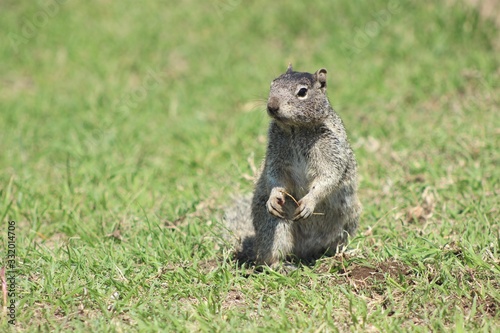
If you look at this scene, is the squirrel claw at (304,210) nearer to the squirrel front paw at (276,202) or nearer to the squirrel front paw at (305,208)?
the squirrel front paw at (305,208)

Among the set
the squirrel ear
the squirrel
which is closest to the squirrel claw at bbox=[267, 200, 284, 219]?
the squirrel

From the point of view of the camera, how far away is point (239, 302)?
372 centimetres

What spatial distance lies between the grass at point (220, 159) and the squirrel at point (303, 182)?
0.73ft

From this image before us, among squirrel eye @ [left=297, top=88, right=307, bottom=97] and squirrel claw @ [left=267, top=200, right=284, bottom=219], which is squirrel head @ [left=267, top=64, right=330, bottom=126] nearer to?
squirrel eye @ [left=297, top=88, right=307, bottom=97]

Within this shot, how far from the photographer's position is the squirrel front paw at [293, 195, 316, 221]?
13.2 ft

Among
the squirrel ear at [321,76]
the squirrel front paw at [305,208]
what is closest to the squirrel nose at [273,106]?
the squirrel ear at [321,76]

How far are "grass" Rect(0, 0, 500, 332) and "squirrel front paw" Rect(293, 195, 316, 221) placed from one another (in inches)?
13.2

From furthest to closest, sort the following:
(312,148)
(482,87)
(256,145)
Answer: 1. (482,87)
2. (256,145)
3. (312,148)

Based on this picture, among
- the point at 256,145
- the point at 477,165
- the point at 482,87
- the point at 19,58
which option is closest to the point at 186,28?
the point at 19,58

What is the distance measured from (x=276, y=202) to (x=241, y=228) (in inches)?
27.1

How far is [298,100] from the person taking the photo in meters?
4.05

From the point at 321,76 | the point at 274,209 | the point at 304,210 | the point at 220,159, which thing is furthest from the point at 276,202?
the point at 220,159

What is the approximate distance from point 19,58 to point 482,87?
5858 mm

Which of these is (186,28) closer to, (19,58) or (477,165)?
(19,58)
